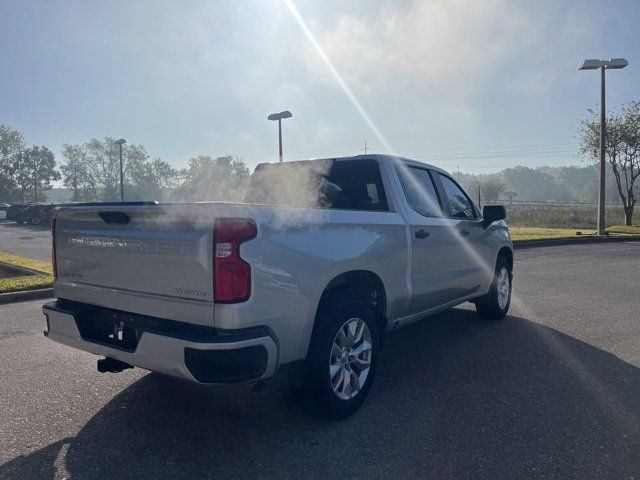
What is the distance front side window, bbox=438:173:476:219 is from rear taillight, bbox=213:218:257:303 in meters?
3.02

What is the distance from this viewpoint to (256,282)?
9.12ft

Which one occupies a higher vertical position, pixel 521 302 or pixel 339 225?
pixel 339 225

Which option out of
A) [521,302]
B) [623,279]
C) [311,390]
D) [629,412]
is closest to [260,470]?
[311,390]

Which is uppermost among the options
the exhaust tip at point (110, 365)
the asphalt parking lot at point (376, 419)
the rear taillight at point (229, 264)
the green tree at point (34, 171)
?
the green tree at point (34, 171)

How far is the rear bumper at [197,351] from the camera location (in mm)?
2682

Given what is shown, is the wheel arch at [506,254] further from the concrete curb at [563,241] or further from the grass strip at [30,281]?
the concrete curb at [563,241]

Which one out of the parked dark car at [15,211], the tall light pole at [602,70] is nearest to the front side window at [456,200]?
the tall light pole at [602,70]

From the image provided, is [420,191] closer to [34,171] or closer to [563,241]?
[563,241]

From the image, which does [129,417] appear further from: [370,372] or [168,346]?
[370,372]

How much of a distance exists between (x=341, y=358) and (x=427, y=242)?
1.53 meters

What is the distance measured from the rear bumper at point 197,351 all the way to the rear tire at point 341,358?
42cm

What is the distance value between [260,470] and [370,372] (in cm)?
120

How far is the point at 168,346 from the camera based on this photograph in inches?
110

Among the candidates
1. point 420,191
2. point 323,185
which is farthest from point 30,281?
point 420,191
